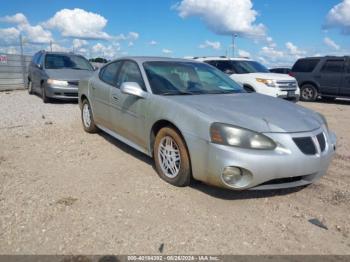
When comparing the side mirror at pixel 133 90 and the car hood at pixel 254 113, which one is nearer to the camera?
the car hood at pixel 254 113

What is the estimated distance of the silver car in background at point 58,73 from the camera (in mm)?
11367

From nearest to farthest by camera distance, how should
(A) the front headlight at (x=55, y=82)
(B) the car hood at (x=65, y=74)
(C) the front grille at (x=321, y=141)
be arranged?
(C) the front grille at (x=321, y=141)
(A) the front headlight at (x=55, y=82)
(B) the car hood at (x=65, y=74)

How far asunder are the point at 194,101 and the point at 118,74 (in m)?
1.89

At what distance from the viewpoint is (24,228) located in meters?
3.30

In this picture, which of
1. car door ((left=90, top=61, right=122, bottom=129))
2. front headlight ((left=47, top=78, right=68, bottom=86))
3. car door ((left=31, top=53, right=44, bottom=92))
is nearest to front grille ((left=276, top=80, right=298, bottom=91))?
front headlight ((left=47, top=78, right=68, bottom=86))

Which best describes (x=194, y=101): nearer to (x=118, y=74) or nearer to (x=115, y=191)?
(x=115, y=191)

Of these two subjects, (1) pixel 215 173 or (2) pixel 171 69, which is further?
(2) pixel 171 69

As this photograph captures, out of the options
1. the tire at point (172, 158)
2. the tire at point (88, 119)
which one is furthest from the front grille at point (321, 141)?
the tire at point (88, 119)

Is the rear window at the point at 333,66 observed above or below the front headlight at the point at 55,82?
above

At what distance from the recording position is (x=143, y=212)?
3.67 meters

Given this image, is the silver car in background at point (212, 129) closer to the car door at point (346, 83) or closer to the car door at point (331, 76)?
the car door at point (346, 83)

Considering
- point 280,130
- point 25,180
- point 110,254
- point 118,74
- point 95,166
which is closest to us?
point 110,254

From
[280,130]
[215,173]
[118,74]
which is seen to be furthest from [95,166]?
[280,130]

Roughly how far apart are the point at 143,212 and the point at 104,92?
9.19 ft
